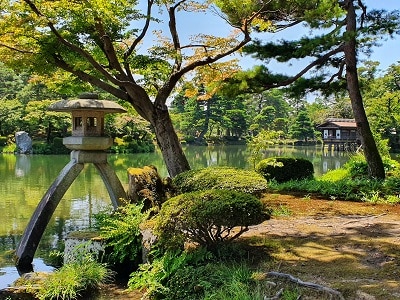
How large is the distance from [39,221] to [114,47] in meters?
4.50

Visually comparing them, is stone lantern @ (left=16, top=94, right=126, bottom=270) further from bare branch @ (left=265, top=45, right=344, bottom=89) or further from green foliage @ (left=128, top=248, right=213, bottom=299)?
bare branch @ (left=265, top=45, right=344, bottom=89)

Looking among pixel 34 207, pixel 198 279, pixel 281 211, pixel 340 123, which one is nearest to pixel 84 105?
pixel 281 211

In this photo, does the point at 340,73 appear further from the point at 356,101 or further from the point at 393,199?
the point at 393,199

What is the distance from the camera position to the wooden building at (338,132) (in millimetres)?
36156

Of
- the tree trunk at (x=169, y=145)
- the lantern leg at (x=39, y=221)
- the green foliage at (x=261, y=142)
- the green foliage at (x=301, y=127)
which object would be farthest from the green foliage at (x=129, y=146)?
the lantern leg at (x=39, y=221)

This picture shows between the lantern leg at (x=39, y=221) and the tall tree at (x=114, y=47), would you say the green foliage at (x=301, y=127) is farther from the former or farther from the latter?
the lantern leg at (x=39, y=221)

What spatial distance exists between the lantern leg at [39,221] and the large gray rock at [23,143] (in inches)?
923

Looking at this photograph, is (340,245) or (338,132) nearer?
(340,245)

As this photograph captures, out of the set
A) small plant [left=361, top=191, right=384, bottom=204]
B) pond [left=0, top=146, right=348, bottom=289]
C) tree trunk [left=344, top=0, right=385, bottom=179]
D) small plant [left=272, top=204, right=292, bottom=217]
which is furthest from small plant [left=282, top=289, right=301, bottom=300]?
tree trunk [left=344, top=0, right=385, bottom=179]

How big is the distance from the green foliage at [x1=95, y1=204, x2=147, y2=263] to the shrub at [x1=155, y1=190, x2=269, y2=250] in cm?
105

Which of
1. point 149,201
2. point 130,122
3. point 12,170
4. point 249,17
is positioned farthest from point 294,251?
point 130,122

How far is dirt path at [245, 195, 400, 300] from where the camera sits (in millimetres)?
3303

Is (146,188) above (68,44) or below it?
below

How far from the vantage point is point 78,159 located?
6.11 metres
